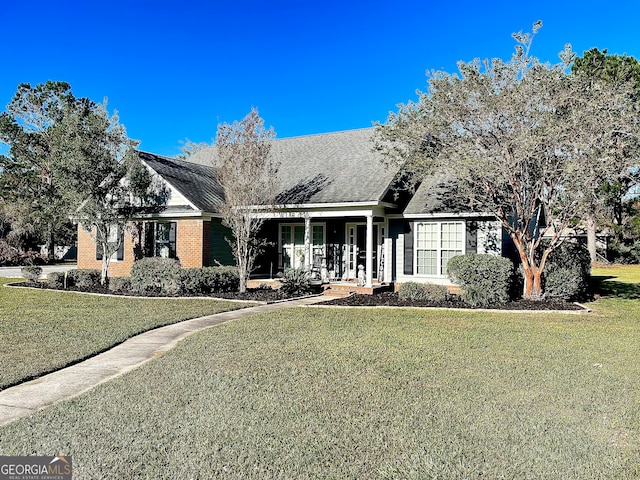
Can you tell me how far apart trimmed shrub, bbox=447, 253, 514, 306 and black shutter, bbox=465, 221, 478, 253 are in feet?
7.87

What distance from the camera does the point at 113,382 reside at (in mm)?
5609

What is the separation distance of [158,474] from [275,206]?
13234mm

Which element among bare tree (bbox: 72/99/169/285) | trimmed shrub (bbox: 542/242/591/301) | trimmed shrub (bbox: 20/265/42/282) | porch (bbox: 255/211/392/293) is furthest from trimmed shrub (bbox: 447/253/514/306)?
trimmed shrub (bbox: 20/265/42/282)

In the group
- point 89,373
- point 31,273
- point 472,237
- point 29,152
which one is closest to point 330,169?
point 472,237

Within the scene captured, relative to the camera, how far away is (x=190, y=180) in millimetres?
19078

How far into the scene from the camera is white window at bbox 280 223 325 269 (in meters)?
18.3

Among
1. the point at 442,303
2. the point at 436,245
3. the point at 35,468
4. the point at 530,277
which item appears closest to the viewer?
the point at 35,468

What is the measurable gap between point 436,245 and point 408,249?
0.98 meters

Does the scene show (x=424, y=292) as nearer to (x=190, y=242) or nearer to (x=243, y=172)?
(x=243, y=172)

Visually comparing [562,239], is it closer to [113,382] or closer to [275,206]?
[275,206]

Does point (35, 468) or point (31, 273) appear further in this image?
point (31, 273)

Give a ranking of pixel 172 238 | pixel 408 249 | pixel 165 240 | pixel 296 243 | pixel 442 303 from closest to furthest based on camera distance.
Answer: pixel 442 303
pixel 408 249
pixel 172 238
pixel 165 240
pixel 296 243

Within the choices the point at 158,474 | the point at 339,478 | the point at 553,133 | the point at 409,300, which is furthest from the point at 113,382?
the point at 553,133

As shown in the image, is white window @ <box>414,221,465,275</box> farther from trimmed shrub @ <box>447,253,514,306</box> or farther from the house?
trimmed shrub @ <box>447,253,514,306</box>
